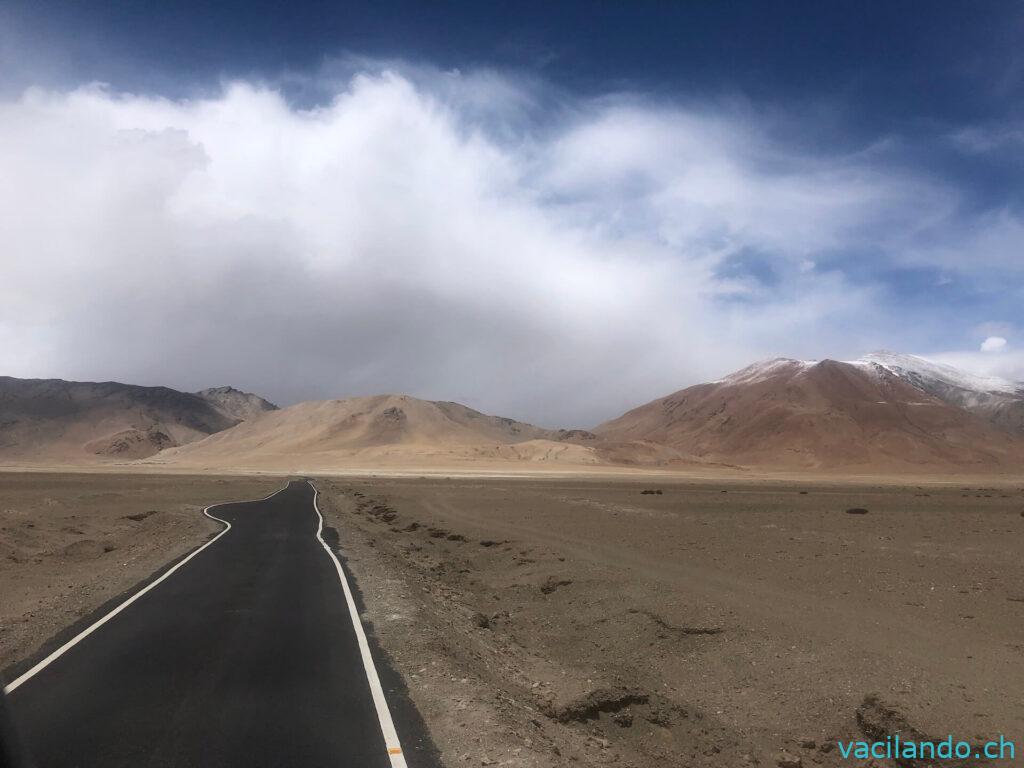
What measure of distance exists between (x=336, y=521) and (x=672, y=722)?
88.0ft

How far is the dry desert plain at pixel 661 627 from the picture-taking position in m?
8.03

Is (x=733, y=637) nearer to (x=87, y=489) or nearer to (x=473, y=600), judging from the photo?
(x=473, y=600)

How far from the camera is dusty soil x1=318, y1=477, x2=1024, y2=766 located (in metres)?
7.94

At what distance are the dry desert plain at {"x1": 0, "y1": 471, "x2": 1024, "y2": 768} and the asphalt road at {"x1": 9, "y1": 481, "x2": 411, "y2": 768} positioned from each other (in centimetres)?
94

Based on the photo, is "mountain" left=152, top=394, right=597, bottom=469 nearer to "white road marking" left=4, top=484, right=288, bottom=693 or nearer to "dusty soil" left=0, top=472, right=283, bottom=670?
"dusty soil" left=0, top=472, right=283, bottom=670

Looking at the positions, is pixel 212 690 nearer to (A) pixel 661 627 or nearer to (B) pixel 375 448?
(A) pixel 661 627

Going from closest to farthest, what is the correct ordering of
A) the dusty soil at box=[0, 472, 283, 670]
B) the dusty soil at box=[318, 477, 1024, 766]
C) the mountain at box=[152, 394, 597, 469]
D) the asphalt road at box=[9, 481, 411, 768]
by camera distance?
the asphalt road at box=[9, 481, 411, 768] → the dusty soil at box=[318, 477, 1024, 766] → the dusty soil at box=[0, 472, 283, 670] → the mountain at box=[152, 394, 597, 469]

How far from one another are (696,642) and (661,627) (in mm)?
911

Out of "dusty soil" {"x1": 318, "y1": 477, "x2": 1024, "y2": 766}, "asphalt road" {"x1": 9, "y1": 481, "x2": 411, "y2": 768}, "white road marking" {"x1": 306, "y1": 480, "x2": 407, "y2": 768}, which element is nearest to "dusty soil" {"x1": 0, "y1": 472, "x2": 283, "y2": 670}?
"asphalt road" {"x1": 9, "y1": 481, "x2": 411, "y2": 768}

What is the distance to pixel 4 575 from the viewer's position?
18172 mm

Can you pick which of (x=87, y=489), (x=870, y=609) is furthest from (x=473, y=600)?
(x=87, y=489)

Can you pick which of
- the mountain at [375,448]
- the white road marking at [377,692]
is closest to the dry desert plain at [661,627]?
the white road marking at [377,692]

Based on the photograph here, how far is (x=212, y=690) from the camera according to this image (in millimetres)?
7902

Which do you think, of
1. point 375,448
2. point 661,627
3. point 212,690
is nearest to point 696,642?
point 661,627
